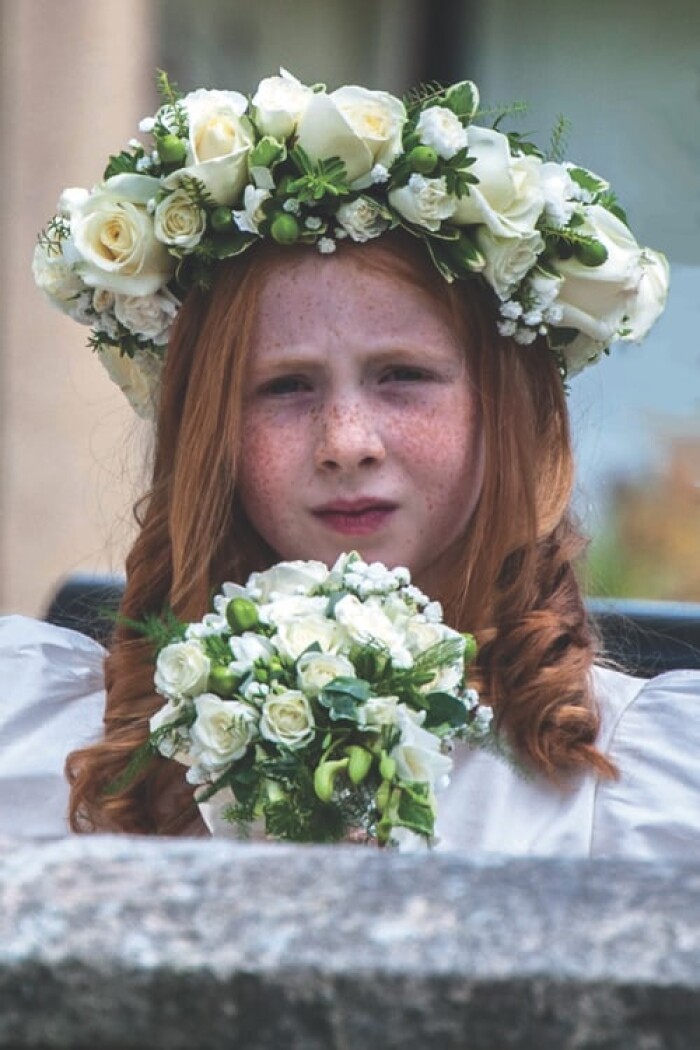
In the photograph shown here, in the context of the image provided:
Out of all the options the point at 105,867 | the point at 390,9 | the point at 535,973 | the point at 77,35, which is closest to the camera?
the point at 535,973

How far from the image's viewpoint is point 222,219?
2930mm

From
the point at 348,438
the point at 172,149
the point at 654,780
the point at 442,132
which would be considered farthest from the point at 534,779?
the point at 172,149

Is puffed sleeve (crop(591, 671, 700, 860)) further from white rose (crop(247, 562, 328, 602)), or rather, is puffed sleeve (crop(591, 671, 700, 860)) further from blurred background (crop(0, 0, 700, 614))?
blurred background (crop(0, 0, 700, 614))

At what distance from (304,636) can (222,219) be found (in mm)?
803

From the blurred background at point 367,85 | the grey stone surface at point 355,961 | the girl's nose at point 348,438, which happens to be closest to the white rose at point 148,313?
the girl's nose at point 348,438

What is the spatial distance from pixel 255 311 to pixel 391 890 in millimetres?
2020

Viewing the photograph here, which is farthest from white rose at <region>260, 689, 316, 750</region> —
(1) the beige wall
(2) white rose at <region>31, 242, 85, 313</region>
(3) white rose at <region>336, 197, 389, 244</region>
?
(1) the beige wall

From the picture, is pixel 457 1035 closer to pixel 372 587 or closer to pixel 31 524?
pixel 372 587

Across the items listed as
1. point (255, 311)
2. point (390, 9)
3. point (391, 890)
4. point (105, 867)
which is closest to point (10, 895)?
point (105, 867)

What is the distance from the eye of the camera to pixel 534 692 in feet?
9.64

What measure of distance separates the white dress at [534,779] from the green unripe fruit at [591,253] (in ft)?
2.05

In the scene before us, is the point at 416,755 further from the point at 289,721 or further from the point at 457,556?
the point at 457,556

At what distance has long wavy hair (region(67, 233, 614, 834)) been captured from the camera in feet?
9.59

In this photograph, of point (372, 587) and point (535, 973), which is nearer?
point (535, 973)
